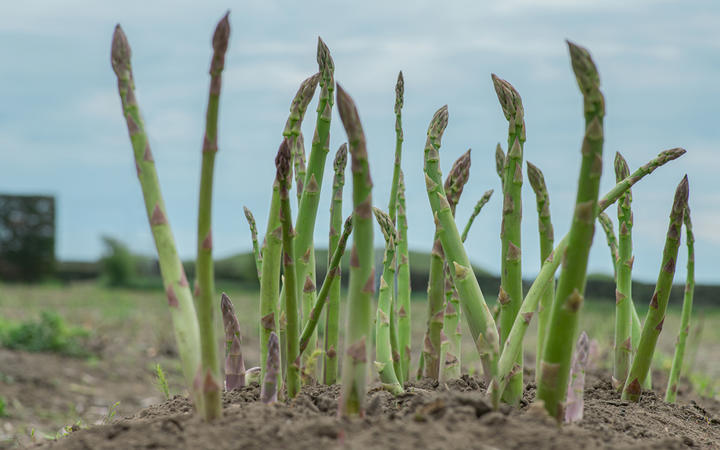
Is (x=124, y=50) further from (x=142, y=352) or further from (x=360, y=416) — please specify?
(x=142, y=352)

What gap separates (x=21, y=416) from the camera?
502 cm

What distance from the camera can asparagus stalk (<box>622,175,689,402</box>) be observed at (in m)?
2.59

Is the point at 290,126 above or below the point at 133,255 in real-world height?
above

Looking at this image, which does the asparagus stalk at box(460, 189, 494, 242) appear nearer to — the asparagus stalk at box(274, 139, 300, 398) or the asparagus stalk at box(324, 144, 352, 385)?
the asparagus stalk at box(324, 144, 352, 385)

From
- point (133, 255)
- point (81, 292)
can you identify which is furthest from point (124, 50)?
point (133, 255)

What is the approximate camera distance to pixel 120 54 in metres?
1.96

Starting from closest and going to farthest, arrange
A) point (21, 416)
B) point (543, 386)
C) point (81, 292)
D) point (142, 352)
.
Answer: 1. point (543, 386)
2. point (21, 416)
3. point (142, 352)
4. point (81, 292)

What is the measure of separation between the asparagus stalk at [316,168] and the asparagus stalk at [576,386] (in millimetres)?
1027

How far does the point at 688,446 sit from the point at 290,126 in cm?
176

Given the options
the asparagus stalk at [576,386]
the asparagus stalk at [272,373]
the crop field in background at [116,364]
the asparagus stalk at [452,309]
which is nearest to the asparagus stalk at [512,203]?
the asparagus stalk at [576,386]

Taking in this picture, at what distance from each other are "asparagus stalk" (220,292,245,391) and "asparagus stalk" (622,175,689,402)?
1.67m

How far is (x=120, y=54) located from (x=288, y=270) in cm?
85

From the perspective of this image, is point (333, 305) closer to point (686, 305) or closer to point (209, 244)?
point (209, 244)

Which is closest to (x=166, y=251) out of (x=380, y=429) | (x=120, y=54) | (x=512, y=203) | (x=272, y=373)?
(x=272, y=373)
